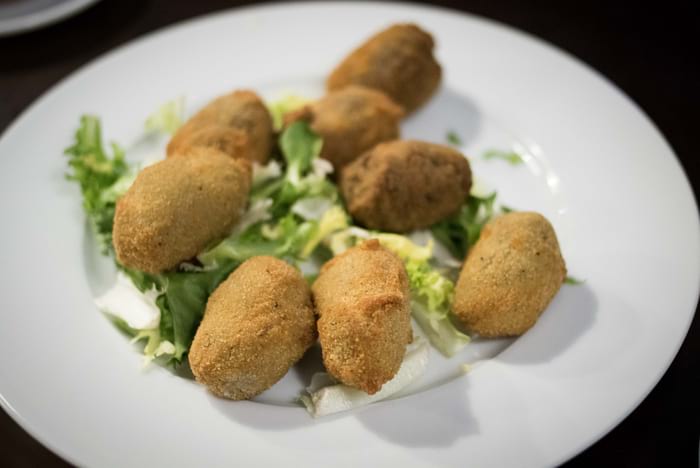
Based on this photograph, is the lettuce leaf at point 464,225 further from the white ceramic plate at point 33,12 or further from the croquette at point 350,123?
the white ceramic plate at point 33,12

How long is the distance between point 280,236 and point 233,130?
45 centimetres

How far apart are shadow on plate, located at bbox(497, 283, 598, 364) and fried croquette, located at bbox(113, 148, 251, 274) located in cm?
104

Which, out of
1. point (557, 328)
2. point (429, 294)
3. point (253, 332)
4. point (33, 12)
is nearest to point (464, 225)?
point (429, 294)

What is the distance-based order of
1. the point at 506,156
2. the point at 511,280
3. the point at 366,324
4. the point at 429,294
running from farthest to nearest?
the point at 506,156 → the point at 429,294 → the point at 511,280 → the point at 366,324

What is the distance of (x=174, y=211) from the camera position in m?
2.32

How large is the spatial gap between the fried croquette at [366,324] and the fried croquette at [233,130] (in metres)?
0.75

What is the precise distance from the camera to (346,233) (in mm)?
2602

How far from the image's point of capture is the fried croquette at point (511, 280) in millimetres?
2252

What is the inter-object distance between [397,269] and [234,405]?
635mm

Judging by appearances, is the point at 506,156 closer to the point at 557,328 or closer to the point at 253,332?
the point at 557,328

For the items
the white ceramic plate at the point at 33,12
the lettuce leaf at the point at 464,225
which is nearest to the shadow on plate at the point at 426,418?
the lettuce leaf at the point at 464,225

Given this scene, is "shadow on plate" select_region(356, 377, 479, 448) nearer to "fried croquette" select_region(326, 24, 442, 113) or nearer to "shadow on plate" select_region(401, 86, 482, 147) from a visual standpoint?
"shadow on plate" select_region(401, 86, 482, 147)

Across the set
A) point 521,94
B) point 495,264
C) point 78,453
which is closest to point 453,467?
point 495,264

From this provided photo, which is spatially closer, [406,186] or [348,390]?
[348,390]
